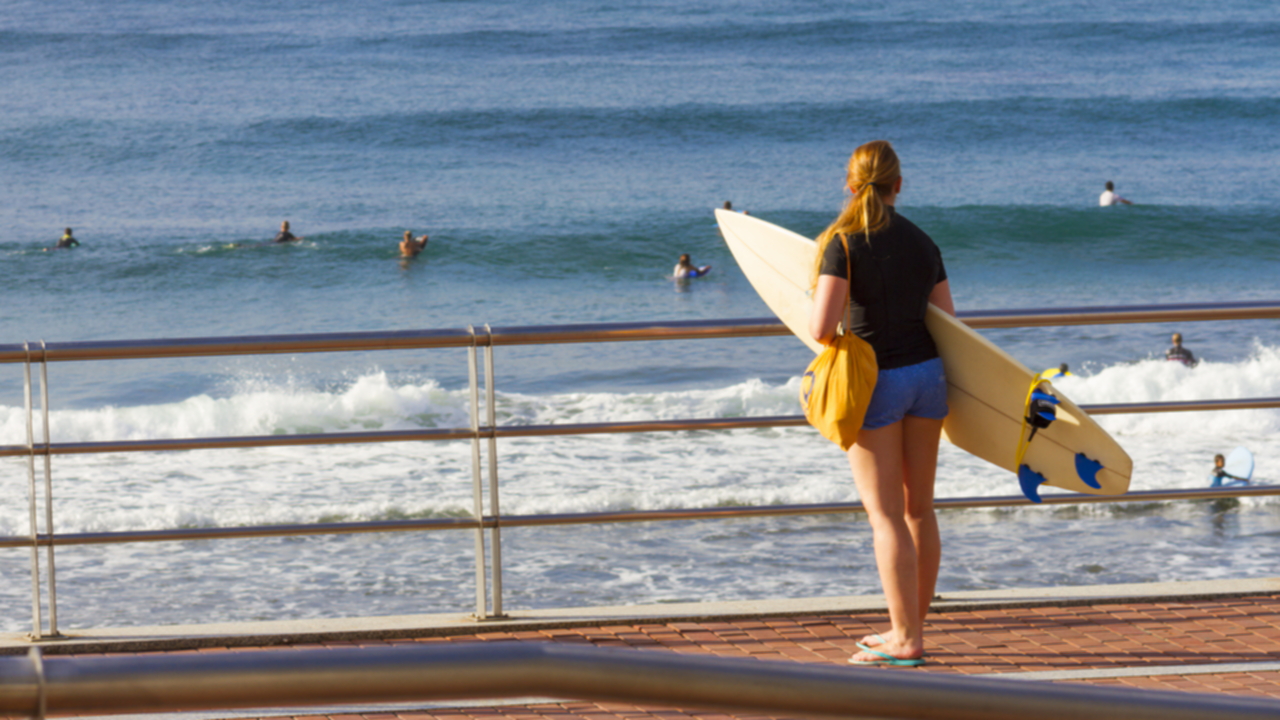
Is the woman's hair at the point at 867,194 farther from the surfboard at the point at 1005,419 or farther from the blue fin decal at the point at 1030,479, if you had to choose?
the blue fin decal at the point at 1030,479

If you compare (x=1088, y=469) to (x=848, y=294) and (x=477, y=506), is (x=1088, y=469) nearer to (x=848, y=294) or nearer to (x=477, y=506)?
(x=848, y=294)

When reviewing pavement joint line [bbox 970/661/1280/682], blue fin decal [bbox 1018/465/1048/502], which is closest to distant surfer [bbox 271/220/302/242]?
blue fin decal [bbox 1018/465/1048/502]

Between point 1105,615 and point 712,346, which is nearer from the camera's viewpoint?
point 1105,615

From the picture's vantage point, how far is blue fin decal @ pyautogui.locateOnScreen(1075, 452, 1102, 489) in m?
3.89

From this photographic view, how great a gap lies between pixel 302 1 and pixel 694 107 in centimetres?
2564

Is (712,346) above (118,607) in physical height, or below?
above

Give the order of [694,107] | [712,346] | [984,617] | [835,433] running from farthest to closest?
[694,107], [712,346], [984,617], [835,433]

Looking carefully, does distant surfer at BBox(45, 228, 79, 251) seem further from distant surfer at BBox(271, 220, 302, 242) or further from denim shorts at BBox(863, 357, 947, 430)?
denim shorts at BBox(863, 357, 947, 430)

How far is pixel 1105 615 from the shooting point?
4.32 metres

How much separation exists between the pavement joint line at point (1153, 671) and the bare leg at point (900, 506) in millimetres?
272

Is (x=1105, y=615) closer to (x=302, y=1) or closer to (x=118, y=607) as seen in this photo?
(x=118, y=607)

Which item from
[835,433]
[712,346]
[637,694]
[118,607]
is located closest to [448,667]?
[637,694]

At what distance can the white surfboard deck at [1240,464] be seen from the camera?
1131 centimetres

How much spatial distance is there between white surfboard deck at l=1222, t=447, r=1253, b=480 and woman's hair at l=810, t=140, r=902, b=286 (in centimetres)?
895
